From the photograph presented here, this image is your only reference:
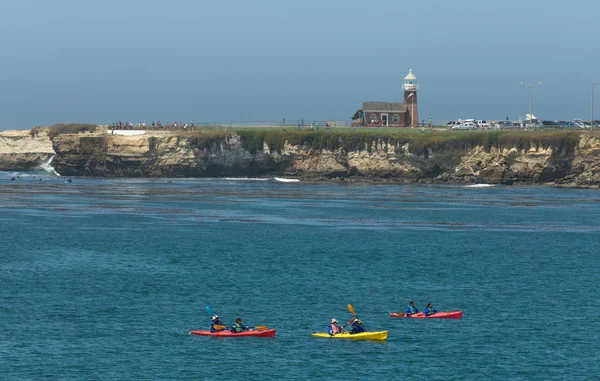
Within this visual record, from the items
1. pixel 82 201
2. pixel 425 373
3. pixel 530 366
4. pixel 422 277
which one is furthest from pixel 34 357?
pixel 82 201

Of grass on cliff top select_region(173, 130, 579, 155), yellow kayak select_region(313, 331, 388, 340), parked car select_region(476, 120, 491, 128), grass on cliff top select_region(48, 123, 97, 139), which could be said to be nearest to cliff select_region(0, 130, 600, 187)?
grass on cliff top select_region(173, 130, 579, 155)

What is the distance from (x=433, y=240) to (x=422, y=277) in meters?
19.1

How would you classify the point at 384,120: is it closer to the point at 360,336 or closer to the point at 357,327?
the point at 357,327

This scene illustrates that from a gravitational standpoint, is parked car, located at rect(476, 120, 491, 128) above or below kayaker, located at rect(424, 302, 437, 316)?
above

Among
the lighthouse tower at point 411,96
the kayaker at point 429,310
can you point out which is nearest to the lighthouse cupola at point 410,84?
the lighthouse tower at point 411,96

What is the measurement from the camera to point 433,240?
8881 cm

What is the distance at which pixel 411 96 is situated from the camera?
193m

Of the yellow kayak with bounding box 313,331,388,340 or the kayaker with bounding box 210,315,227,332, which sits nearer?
the yellow kayak with bounding box 313,331,388,340

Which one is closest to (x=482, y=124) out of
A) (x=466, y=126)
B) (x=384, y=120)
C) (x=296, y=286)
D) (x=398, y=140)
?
(x=466, y=126)

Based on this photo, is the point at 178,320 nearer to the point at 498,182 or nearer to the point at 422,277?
the point at 422,277

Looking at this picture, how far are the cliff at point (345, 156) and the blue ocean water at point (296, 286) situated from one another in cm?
2386

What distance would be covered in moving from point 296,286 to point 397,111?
129 metres

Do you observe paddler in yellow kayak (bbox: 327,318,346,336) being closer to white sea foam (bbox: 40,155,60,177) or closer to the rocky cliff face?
white sea foam (bbox: 40,155,60,177)

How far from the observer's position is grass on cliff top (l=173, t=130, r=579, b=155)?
488 ft
